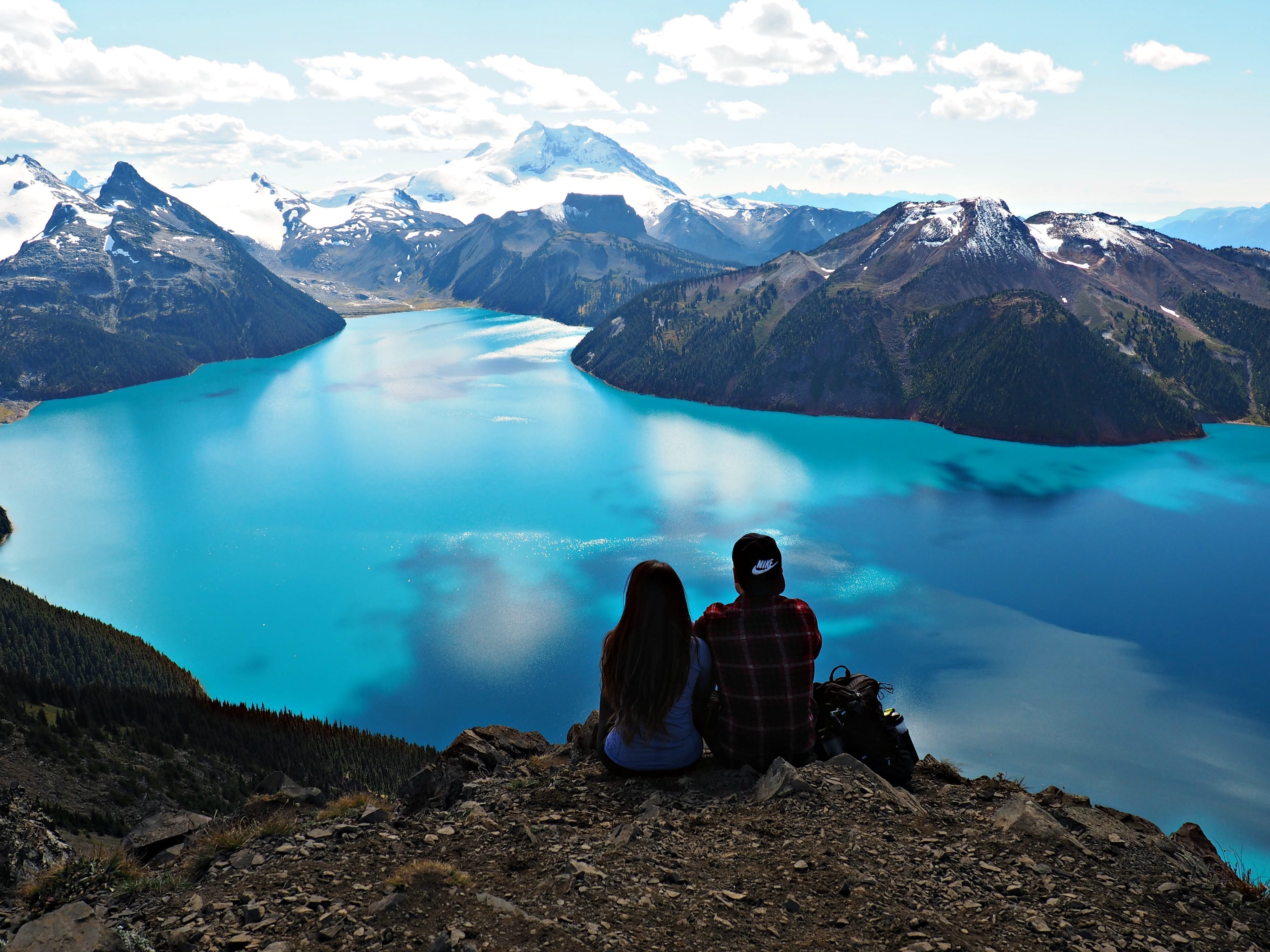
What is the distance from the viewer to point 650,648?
9859mm

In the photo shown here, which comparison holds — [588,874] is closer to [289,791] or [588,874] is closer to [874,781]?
[874,781]

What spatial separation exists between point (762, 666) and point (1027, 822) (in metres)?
4.36

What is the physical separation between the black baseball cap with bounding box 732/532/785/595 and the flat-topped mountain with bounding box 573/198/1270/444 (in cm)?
13293

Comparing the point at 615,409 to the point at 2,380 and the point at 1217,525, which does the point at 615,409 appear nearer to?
the point at 1217,525

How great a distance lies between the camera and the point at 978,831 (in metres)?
10.2

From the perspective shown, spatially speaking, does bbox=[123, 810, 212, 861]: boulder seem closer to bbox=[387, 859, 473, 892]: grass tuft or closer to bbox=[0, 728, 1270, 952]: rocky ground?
bbox=[0, 728, 1270, 952]: rocky ground

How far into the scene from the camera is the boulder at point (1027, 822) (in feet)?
33.6

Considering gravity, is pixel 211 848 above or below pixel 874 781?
below

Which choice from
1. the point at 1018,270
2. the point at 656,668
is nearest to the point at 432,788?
the point at 656,668

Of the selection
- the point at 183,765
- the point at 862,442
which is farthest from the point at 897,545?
the point at 183,765

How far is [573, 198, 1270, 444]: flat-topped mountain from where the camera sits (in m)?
134

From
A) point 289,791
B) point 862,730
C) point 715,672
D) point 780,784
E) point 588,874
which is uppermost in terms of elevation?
point 715,672

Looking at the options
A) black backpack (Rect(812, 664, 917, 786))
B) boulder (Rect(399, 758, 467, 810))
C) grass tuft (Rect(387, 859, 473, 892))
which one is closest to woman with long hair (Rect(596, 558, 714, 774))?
black backpack (Rect(812, 664, 917, 786))

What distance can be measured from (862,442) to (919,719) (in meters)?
86.4
